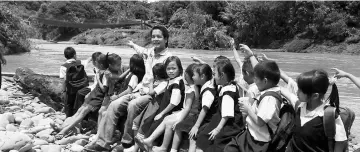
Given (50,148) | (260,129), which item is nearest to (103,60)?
(50,148)

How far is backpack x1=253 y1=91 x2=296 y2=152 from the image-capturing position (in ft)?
9.73

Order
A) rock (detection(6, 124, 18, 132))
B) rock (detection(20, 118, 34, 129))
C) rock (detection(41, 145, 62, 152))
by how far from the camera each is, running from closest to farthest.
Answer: rock (detection(41, 145, 62, 152))
rock (detection(6, 124, 18, 132))
rock (detection(20, 118, 34, 129))

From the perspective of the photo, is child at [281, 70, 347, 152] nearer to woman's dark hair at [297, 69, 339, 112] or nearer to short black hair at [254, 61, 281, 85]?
woman's dark hair at [297, 69, 339, 112]

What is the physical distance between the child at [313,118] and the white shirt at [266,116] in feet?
0.67

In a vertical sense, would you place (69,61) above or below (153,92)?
above

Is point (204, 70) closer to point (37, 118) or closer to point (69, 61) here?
point (69, 61)

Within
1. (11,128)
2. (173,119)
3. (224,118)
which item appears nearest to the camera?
(224,118)

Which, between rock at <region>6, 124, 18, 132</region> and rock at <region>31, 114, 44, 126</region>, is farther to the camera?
rock at <region>31, 114, 44, 126</region>

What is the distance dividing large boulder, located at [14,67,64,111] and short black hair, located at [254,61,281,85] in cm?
422

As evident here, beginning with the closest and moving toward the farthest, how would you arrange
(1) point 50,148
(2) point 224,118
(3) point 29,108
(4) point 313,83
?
(4) point 313,83
(2) point 224,118
(1) point 50,148
(3) point 29,108

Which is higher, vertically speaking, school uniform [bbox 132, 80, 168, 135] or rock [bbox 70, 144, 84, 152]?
school uniform [bbox 132, 80, 168, 135]

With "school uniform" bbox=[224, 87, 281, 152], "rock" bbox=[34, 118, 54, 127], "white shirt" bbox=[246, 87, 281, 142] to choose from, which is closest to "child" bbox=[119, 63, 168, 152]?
"school uniform" bbox=[224, 87, 281, 152]

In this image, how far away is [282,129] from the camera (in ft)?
9.77

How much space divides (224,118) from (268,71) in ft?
1.91
